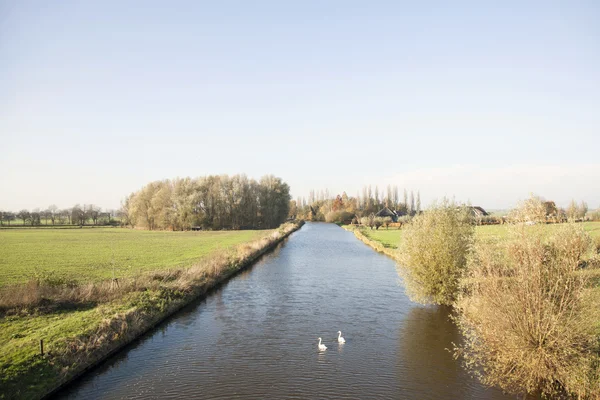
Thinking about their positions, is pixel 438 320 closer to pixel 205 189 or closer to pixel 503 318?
pixel 503 318

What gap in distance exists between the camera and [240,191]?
115 meters

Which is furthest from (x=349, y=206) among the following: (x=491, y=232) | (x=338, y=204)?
(x=491, y=232)

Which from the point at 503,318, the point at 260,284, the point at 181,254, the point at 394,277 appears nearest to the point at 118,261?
the point at 181,254

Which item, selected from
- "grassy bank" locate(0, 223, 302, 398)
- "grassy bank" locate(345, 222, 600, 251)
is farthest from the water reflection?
"grassy bank" locate(0, 223, 302, 398)

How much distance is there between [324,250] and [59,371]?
46.7 m

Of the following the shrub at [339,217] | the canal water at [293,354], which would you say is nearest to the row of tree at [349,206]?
the shrub at [339,217]

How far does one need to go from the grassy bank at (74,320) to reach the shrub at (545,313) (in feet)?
50.4

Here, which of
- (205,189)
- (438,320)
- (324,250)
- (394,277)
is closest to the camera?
(438,320)

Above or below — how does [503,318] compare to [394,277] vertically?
above

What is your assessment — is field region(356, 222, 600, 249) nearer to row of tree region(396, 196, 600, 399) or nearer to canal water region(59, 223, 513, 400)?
row of tree region(396, 196, 600, 399)

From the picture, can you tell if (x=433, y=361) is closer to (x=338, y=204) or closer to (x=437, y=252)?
(x=437, y=252)

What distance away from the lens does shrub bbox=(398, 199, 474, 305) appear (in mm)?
23016

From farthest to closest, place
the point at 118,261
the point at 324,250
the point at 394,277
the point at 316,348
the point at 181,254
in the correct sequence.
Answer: the point at 324,250
the point at 181,254
the point at 118,261
the point at 394,277
the point at 316,348

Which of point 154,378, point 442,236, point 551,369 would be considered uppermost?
point 442,236
